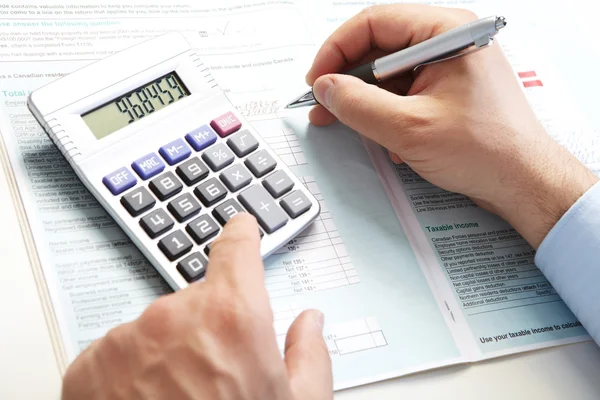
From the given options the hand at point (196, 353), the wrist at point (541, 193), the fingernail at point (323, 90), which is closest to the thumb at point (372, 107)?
the fingernail at point (323, 90)

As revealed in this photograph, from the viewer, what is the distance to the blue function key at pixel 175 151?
0.50m

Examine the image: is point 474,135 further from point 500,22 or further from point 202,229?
point 202,229

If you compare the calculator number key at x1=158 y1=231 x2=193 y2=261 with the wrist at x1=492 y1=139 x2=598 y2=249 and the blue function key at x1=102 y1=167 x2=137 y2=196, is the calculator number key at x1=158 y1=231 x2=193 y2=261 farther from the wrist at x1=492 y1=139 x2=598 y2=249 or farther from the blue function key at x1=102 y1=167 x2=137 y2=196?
the wrist at x1=492 y1=139 x2=598 y2=249

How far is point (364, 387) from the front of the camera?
0.45 metres

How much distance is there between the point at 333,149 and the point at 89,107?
22cm

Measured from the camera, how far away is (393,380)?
464 millimetres

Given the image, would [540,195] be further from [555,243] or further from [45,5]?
[45,5]

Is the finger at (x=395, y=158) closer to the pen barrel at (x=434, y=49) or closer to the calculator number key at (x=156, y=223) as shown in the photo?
the pen barrel at (x=434, y=49)

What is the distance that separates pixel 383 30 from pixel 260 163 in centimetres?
19

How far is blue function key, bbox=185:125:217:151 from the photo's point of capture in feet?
1.70

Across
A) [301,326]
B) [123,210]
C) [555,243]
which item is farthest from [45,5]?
[555,243]

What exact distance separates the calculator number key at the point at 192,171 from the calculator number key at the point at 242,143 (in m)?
0.03

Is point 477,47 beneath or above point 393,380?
above

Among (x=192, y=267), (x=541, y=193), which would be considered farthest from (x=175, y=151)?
(x=541, y=193)
